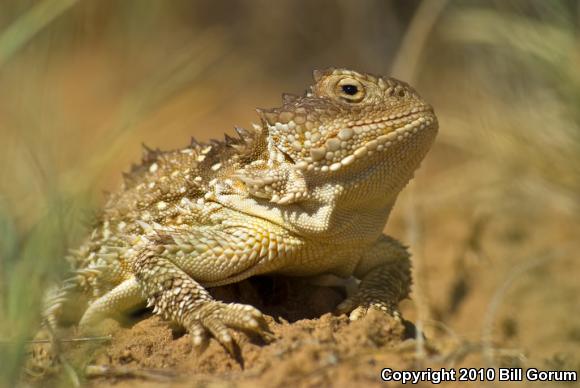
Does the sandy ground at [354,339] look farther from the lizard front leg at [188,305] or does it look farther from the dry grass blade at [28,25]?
the dry grass blade at [28,25]

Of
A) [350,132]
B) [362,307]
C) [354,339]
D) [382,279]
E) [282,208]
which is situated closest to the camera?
[354,339]

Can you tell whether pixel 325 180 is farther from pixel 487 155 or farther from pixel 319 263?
pixel 487 155

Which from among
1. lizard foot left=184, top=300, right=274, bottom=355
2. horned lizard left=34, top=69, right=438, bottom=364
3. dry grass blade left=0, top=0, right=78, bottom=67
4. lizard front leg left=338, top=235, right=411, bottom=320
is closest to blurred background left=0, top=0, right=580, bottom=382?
dry grass blade left=0, top=0, right=78, bottom=67

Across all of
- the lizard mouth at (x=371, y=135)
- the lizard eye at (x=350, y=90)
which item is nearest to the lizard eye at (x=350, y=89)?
the lizard eye at (x=350, y=90)

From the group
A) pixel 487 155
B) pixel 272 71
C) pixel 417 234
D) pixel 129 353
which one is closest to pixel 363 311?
pixel 129 353

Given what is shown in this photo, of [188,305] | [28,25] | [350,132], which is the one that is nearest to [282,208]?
[350,132]

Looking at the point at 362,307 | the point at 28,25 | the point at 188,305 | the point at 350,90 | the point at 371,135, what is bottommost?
the point at 188,305

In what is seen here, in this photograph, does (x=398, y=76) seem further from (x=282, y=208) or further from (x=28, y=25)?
(x=28, y=25)
